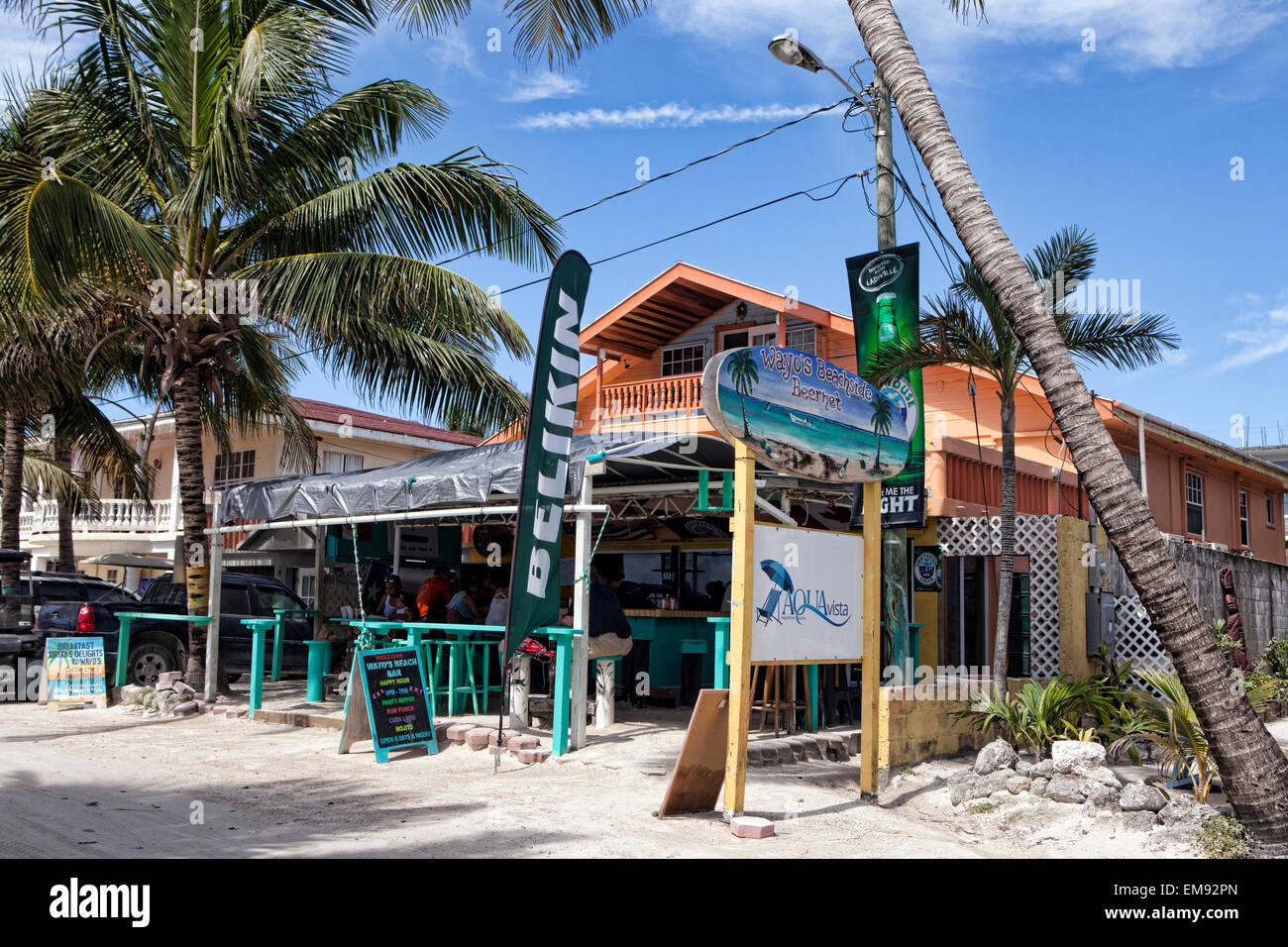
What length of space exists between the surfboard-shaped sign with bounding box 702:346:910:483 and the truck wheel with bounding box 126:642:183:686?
35.2 ft

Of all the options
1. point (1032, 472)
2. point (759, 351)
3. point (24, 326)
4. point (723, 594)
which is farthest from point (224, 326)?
point (1032, 472)

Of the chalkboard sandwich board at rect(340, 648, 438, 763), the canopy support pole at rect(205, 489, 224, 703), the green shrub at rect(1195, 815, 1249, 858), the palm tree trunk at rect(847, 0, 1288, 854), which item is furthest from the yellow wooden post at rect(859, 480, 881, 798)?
the canopy support pole at rect(205, 489, 224, 703)

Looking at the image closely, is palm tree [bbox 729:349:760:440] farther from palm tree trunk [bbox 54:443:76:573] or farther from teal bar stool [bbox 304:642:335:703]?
palm tree trunk [bbox 54:443:76:573]

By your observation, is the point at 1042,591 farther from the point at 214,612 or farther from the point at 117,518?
the point at 117,518

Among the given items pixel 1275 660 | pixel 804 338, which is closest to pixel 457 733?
pixel 1275 660

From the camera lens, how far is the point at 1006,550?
33.7 ft

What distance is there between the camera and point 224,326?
44.2ft

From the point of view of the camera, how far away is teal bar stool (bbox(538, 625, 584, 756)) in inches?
365

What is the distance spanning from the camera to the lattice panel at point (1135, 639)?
1124 cm

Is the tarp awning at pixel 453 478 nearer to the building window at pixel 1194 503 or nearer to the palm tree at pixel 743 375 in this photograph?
the palm tree at pixel 743 375

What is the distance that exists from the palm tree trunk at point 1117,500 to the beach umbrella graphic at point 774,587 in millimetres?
1995
